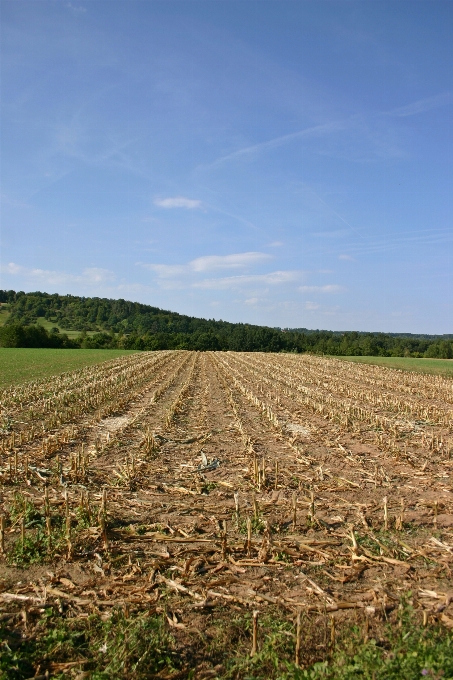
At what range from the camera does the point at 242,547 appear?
21.3 ft

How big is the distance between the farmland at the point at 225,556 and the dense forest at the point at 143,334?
84.5 m

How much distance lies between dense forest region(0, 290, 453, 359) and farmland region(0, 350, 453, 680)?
→ 84.5 metres

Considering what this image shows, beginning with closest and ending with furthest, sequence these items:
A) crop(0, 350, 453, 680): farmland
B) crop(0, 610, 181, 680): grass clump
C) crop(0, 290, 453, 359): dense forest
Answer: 1. crop(0, 610, 181, 680): grass clump
2. crop(0, 350, 453, 680): farmland
3. crop(0, 290, 453, 359): dense forest

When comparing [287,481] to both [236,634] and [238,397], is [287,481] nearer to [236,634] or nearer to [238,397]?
[236,634]

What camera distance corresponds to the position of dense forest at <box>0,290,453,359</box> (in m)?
96.3

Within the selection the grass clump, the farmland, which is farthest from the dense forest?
the grass clump

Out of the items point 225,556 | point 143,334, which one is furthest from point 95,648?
point 143,334

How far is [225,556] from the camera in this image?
6164 mm

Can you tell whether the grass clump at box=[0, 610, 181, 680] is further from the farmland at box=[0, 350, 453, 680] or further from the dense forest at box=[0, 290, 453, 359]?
the dense forest at box=[0, 290, 453, 359]

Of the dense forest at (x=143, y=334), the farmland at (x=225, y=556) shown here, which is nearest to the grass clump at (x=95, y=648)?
the farmland at (x=225, y=556)

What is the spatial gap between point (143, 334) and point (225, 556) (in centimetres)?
11856

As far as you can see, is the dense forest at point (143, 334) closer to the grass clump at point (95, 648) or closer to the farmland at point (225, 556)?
the farmland at point (225, 556)

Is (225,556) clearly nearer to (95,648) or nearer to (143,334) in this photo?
(95,648)

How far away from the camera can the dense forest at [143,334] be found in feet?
316
